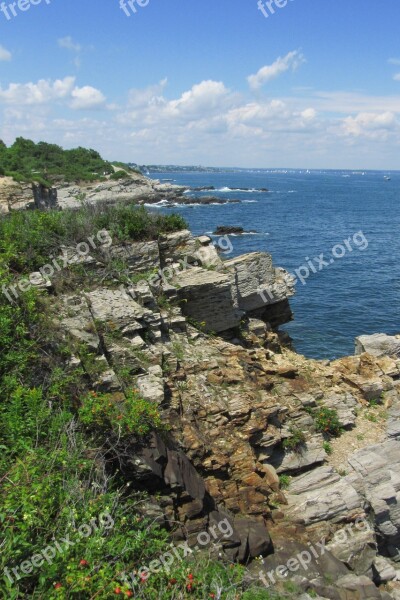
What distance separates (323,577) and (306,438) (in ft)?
14.8

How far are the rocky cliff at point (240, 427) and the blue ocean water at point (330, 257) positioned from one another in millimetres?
12141

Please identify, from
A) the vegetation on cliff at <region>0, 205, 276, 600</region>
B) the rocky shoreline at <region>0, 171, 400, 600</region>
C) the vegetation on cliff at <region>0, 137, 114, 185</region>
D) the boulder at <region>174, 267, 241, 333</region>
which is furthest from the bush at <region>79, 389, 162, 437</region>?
the vegetation on cliff at <region>0, 137, 114, 185</region>

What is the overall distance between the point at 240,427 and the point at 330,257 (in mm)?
43353

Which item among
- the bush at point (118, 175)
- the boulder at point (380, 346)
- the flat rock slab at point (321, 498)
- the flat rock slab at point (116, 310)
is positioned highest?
the bush at point (118, 175)

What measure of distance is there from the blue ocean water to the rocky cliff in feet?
39.8

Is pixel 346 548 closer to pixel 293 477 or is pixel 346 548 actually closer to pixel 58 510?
pixel 293 477

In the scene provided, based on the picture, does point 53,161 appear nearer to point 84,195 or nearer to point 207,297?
point 84,195

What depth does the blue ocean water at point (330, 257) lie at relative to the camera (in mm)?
32500

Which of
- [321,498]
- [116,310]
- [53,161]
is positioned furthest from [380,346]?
[53,161]

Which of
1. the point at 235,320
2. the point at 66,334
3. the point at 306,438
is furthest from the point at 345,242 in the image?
the point at 66,334

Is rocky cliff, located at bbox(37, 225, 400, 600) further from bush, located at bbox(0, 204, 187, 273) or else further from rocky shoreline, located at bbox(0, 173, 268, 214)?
rocky shoreline, located at bbox(0, 173, 268, 214)

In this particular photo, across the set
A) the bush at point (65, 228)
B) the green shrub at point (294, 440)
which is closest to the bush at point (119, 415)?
the green shrub at point (294, 440)

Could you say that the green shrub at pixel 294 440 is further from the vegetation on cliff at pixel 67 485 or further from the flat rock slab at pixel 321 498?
the vegetation on cliff at pixel 67 485

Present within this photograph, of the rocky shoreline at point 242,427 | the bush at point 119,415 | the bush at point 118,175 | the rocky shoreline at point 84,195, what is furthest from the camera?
the bush at point 118,175
